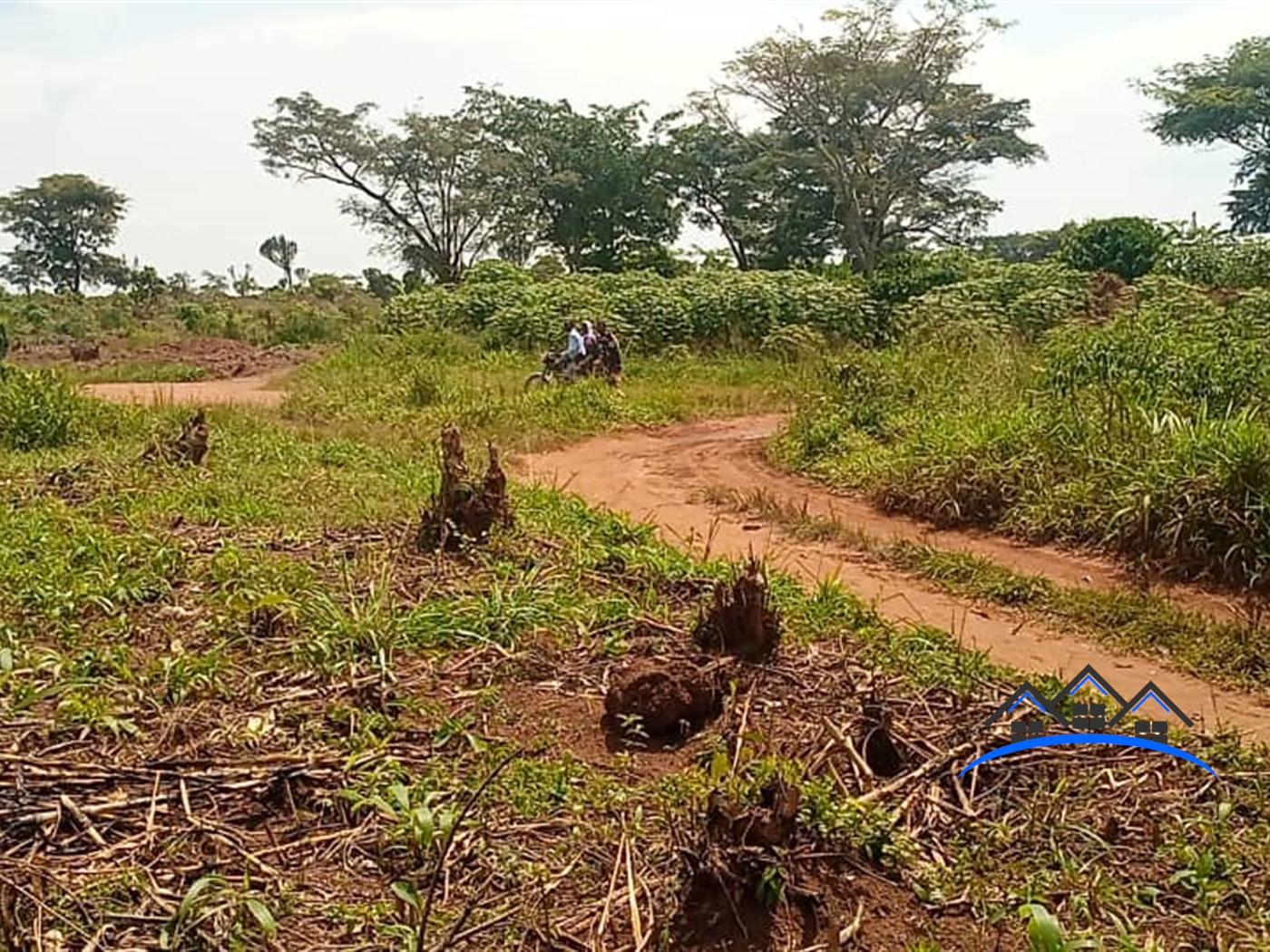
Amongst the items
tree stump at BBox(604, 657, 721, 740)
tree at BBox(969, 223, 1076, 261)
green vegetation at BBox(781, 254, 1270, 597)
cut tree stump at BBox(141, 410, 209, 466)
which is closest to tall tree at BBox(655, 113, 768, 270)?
tree at BBox(969, 223, 1076, 261)

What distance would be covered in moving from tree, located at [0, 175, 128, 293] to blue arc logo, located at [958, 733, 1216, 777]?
117 ft

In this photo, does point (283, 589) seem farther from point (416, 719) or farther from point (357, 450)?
point (357, 450)

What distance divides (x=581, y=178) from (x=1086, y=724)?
2984cm

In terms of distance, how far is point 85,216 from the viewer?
115 feet

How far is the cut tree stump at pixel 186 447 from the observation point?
8641 millimetres

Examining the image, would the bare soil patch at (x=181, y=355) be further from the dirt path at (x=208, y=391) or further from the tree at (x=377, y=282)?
the tree at (x=377, y=282)

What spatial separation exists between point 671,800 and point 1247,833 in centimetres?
160

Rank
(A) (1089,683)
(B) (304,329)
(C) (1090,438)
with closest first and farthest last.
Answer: (A) (1089,683)
(C) (1090,438)
(B) (304,329)

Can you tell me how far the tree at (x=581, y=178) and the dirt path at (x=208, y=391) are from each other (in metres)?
14.8

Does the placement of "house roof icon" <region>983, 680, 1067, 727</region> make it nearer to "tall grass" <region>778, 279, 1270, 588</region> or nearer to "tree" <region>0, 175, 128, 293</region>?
"tall grass" <region>778, 279, 1270, 588</region>

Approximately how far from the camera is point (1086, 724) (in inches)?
163

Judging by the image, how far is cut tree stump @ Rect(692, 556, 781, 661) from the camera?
456cm

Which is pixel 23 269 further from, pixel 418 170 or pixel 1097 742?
pixel 1097 742

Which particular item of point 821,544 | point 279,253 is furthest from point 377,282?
point 821,544
